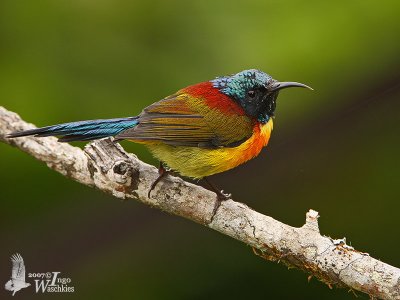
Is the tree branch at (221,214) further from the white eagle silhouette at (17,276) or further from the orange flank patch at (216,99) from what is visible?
the white eagle silhouette at (17,276)

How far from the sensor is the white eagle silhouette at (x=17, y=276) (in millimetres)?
5004

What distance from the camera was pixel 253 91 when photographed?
4.77 metres

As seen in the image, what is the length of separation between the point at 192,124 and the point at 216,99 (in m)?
0.24

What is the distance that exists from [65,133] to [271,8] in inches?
87.4

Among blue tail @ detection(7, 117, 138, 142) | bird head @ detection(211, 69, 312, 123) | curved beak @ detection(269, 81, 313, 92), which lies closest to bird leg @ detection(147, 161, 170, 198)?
blue tail @ detection(7, 117, 138, 142)

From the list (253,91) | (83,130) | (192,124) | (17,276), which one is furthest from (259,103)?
(17,276)

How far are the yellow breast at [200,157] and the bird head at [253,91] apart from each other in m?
0.21

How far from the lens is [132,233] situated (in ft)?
17.5

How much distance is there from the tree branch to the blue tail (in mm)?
139

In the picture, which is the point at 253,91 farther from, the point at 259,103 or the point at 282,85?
the point at 282,85

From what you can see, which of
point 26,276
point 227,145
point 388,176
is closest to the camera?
point 227,145

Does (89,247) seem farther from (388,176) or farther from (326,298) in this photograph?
(388,176)

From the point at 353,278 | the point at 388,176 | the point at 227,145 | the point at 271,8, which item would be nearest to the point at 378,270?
the point at 353,278

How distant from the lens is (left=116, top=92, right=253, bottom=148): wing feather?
4547mm
